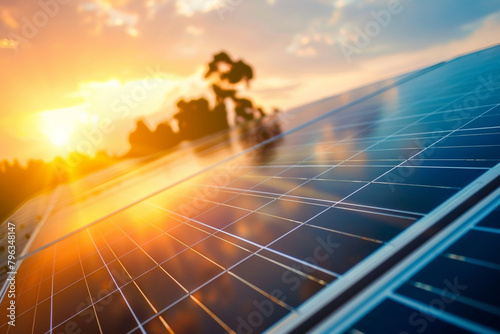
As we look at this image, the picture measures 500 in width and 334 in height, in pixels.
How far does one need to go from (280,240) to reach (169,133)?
123 feet

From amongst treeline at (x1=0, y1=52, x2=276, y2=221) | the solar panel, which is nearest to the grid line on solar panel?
the solar panel

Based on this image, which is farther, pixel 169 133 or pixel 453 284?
pixel 169 133

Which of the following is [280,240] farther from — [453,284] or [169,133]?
[169,133]

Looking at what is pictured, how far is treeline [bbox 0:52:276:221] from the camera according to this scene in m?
26.6

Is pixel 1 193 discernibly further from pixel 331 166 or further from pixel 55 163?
pixel 331 166

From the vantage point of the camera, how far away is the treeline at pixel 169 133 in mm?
26594

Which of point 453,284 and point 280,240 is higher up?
point 453,284

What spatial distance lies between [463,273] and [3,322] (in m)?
5.90

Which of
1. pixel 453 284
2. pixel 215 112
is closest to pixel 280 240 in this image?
pixel 453 284

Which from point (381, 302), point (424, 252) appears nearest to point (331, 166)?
point (424, 252)

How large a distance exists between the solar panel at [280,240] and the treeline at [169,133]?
23.3 metres

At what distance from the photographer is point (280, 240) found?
3.51 m

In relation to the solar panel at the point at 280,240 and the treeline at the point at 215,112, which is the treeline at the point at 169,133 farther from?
the solar panel at the point at 280,240

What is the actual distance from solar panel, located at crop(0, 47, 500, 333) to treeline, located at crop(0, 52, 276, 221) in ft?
76.5
